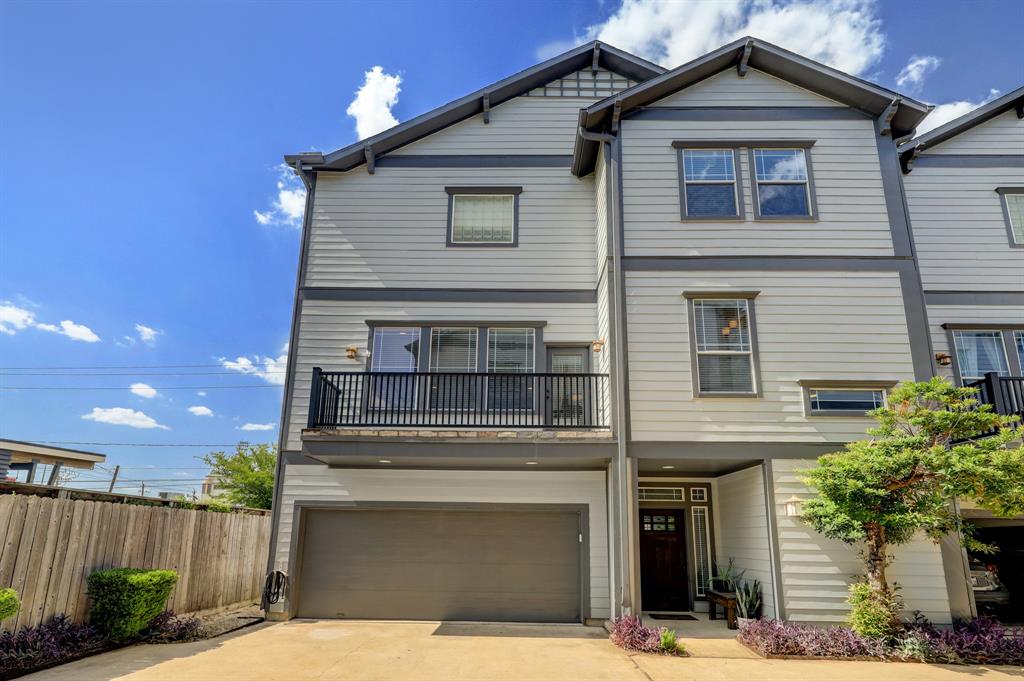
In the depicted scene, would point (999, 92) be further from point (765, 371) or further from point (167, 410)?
point (167, 410)

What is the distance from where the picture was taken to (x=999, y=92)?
10602 mm

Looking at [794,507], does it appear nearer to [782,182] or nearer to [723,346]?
[723,346]

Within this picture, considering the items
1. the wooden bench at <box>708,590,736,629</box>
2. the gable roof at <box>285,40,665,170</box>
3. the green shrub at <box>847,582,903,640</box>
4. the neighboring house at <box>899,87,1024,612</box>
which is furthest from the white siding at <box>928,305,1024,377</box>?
the gable roof at <box>285,40,665,170</box>

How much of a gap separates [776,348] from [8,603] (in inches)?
376

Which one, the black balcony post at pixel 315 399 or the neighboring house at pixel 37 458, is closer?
the black balcony post at pixel 315 399

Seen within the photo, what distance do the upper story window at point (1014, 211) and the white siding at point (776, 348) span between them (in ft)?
11.0

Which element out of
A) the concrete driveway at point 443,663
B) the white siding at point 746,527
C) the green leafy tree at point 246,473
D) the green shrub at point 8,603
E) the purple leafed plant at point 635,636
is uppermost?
the green leafy tree at point 246,473

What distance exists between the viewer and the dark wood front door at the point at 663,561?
10023 millimetres

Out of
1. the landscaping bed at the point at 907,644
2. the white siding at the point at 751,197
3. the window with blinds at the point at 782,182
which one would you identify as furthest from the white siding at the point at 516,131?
the landscaping bed at the point at 907,644

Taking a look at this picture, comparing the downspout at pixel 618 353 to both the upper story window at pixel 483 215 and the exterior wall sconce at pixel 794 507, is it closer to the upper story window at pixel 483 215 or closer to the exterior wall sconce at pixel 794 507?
the upper story window at pixel 483 215

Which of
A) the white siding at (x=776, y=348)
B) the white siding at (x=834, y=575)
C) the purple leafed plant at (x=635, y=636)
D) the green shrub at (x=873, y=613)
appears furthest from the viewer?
the white siding at (x=776, y=348)

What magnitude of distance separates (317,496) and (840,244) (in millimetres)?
9471

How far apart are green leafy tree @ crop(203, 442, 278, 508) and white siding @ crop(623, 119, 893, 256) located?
1248 centimetres

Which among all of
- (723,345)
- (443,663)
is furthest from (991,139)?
(443,663)
